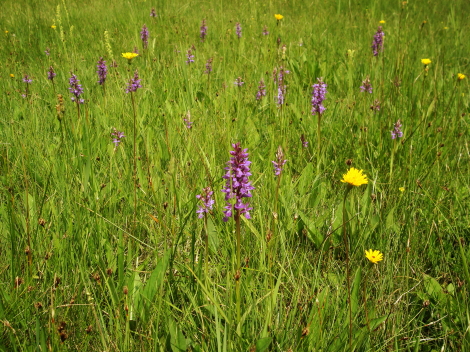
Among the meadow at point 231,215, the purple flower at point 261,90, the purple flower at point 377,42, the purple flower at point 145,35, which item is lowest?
the meadow at point 231,215

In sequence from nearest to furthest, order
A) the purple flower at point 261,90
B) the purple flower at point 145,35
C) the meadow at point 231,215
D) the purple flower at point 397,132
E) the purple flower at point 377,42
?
1. the meadow at point 231,215
2. the purple flower at point 397,132
3. the purple flower at point 261,90
4. the purple flower at point 377,42
5. the purple flower at point 145,35

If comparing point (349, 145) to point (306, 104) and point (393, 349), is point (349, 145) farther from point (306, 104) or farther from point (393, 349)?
point (393, 349)

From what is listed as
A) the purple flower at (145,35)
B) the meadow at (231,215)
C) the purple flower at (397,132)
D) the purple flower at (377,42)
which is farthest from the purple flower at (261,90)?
the purple flower at (145,35)

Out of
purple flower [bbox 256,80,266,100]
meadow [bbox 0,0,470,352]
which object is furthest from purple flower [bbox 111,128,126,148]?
purple flower [bbox 256,80,266,100]

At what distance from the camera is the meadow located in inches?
44.1

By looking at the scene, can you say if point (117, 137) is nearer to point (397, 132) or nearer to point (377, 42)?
point (397, 132)

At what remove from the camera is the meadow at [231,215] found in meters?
1.12

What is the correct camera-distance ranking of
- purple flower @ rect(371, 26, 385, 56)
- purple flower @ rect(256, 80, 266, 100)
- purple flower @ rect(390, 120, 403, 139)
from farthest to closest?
purple flower @ rect(371, 26, 385, 56), purple flower @ rect(256, 80, 266, 100), purple flower @ rect(390, 120, 403, 139)

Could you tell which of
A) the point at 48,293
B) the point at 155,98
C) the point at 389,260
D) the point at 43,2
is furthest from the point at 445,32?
the point at 43,2

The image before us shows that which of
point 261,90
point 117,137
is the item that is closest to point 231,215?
point 117,137

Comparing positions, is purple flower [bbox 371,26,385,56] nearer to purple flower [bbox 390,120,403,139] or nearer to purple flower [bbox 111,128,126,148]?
purple flower [bbox 390,120,403,139]

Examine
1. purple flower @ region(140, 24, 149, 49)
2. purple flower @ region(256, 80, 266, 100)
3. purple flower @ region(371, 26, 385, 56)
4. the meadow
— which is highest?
purple flower @ region(140, 24, 149, 49)

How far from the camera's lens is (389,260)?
4.52ft

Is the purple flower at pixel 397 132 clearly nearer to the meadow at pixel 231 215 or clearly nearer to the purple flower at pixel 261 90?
the meadow at pixel 231 215
